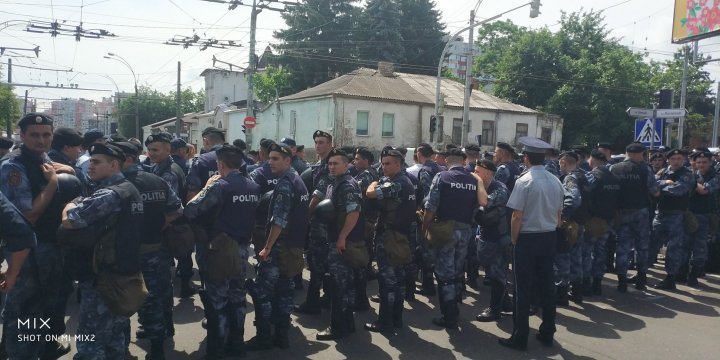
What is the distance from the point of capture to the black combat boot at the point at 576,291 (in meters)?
6.92

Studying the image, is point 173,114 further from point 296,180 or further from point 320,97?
point 296,180

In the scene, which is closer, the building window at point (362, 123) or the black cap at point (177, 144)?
the black cap at point (177, 144)

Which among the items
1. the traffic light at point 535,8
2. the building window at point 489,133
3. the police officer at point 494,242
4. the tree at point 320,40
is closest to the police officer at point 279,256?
the police officer at point 494,242

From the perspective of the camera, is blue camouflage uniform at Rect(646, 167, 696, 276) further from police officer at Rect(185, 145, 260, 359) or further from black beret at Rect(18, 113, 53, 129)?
black beret at Rect(18, 113, 53, 129)

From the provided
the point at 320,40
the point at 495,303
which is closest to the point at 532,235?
the point at 495,303

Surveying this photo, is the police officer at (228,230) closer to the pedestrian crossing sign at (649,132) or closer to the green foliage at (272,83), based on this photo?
the pedestrian crossing sign at (649,132)

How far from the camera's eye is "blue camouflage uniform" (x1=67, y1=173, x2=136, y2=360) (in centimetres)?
363

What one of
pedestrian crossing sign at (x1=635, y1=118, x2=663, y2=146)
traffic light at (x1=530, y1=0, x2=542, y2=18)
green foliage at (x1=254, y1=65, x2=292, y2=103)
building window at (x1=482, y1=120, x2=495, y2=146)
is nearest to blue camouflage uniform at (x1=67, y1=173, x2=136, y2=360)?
pedestrian crossing sign at (x1=635, y1=118, x2=663, y2=146)

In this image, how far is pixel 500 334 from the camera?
18.8ft

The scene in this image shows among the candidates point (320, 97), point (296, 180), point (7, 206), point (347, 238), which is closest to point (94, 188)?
point (7, 206)

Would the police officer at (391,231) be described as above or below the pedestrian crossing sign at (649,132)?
below

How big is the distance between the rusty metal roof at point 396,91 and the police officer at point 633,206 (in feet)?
75.5

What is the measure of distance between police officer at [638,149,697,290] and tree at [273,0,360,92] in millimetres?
37722

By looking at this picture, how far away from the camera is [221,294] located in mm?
4680
